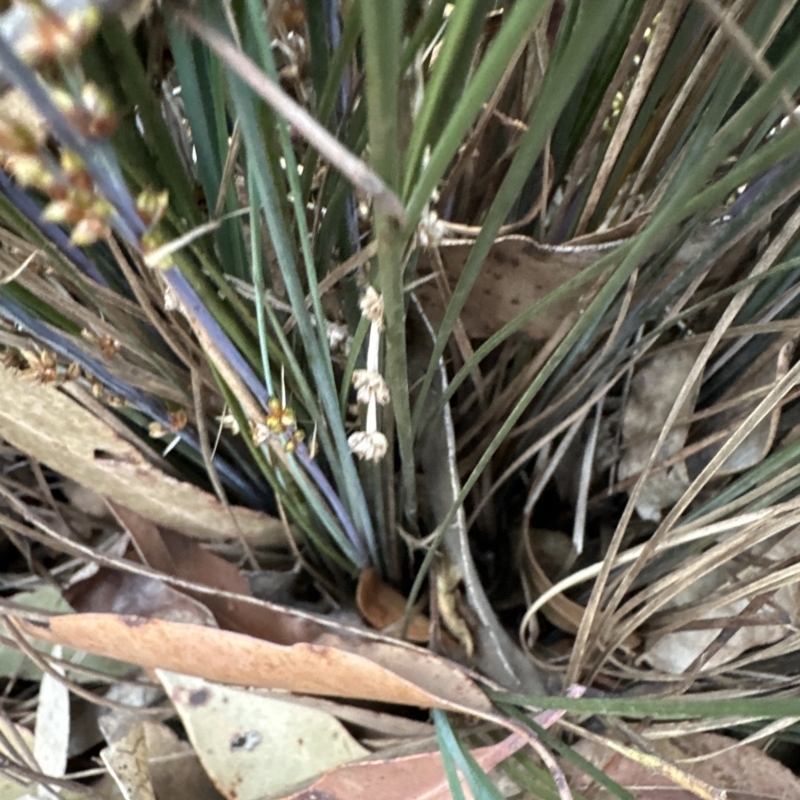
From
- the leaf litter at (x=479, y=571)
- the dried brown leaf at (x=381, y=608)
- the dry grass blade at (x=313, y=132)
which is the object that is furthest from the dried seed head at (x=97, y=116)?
the dried brown leaf at (x=381, y=608)

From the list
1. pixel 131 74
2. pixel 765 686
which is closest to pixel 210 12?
pixel 131 74

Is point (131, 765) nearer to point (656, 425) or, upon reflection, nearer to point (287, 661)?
point (287, 661)

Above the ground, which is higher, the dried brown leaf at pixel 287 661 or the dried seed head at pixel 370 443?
the dried seed head at pixel 370 443

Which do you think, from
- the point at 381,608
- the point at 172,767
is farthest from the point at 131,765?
the point at 381,608

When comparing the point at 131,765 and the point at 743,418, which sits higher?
the point at 743,418

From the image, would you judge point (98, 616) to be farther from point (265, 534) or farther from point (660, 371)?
point (660, 371)

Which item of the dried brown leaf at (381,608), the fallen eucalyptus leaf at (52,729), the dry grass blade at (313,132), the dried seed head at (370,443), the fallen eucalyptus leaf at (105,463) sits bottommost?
the fallen eucalyptus leaf at (52,729)

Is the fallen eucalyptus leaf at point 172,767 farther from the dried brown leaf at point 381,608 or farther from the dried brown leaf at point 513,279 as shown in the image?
the dried brown leaf at point 513,279

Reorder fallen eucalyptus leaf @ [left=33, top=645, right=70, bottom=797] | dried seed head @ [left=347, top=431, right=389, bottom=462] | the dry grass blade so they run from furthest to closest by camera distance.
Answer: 1. fallen eucalyptus leaf @ [left=33, top=645, right=70, bottom=797]
2. dried seed head @ [left=347, top=431, right=389, bottom=462]
3. the dry grass blade

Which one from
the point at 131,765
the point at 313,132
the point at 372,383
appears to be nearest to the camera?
→ the point at 313,132

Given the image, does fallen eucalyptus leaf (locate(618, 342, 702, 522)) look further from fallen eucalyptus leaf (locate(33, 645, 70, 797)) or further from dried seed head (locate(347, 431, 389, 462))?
fallen eucalyptus leaf (locate(33, 645, 70, 797))

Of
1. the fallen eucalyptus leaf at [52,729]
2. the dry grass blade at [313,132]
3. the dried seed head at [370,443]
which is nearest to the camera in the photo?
the dry grass blade at [313,132]

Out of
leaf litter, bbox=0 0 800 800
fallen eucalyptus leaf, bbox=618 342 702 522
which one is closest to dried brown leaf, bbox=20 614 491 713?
leaf litter, bbox=0 0 800 800
